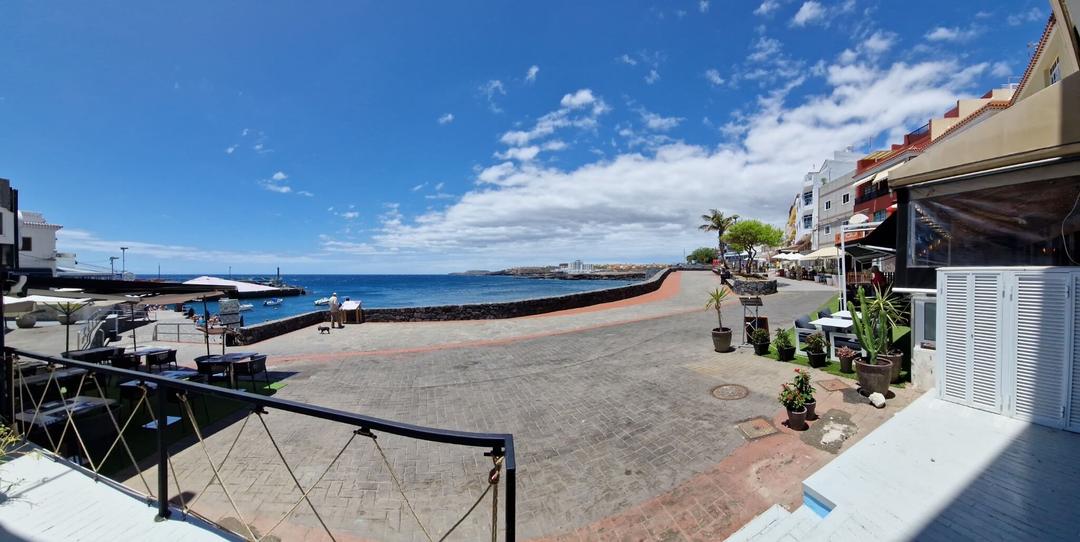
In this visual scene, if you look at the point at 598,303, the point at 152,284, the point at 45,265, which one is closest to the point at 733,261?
the point at 598,303

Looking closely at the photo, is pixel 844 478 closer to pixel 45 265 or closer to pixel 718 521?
pixel 718 521

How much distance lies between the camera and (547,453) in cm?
538

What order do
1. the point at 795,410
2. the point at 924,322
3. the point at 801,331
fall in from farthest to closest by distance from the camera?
the point at 801,331, the point at 924,322, the point at 795,410

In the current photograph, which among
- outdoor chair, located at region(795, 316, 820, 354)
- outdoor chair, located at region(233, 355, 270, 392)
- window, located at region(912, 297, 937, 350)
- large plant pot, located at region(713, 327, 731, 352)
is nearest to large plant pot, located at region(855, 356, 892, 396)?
window, located at region(912, 297, 937, 350)

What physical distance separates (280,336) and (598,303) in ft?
51.8

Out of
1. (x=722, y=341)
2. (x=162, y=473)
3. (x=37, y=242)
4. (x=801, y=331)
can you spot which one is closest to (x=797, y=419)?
(x=722, y=341)

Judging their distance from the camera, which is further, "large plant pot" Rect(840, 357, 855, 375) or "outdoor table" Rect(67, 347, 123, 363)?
"outdoor table" Rect(67, 347, 123, 363)

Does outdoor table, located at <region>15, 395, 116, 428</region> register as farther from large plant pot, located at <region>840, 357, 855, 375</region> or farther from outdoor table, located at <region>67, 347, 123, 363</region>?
large plant pot, located at <region>840, 357, 855, 375</region>

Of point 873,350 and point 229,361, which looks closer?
point 873,350

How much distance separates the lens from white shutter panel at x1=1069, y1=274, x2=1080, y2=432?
4.23 meters

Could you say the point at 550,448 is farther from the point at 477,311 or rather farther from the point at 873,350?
the point at 477,311

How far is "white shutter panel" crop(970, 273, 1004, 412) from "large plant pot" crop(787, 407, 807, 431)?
186 centimetres

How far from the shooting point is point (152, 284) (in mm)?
7191

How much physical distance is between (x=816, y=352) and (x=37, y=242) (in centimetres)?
5886
